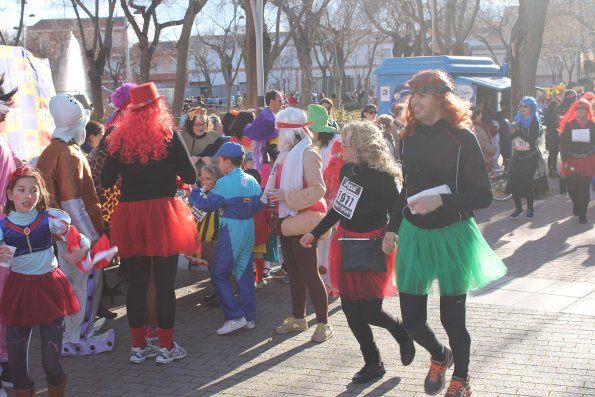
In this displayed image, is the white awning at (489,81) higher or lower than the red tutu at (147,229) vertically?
higher

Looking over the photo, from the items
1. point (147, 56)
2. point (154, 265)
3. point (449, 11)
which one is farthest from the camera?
point (449, 11)

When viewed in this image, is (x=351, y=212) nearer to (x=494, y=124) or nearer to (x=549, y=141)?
(x=494, y=124)

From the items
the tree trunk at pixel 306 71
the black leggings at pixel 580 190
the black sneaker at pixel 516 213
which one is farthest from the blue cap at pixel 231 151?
the tree trunk at pixel 306 71

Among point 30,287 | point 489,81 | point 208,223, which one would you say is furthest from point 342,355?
point 489,81

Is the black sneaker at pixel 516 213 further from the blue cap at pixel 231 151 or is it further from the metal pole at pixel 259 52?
the blue cap at pixel 231 151

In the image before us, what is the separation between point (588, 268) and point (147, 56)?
17293 mm

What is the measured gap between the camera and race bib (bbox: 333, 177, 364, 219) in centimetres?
518

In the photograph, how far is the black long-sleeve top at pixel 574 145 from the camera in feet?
37.0

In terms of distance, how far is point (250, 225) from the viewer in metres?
6.56

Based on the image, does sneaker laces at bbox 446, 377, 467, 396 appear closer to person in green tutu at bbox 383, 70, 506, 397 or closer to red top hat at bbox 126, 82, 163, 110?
person in green tutu at bbox 383, 70, 506, 397

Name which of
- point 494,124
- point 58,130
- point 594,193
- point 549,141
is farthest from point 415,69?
point 58,130

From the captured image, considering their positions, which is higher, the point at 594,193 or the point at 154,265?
the point at 154,265

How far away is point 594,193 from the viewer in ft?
48.3

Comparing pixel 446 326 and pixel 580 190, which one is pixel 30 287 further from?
pixel 580 190
